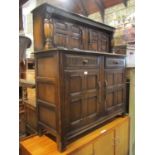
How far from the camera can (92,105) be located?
1.94 meters

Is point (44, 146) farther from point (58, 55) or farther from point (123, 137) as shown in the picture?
point (123, 137)

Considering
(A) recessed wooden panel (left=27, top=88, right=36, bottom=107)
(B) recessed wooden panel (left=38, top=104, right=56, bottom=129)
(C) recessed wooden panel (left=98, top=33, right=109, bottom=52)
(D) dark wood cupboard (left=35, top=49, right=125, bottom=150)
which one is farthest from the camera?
(C) recessed wooden panel (left=98, top=33, right=109, bottom=52)

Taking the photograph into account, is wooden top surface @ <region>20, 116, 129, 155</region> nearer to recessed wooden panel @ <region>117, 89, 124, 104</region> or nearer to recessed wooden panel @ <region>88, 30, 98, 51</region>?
recessed wooden panel @ <region>117, 89, 124, 104</region>

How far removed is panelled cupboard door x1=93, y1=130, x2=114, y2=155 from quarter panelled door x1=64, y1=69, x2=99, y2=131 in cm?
28

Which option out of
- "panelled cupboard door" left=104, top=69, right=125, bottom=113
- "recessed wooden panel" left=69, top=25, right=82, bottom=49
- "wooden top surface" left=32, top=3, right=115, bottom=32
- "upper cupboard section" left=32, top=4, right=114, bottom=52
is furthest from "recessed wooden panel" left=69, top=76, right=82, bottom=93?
"wooden top surface" left=32, top=3, right=115, bottom=32

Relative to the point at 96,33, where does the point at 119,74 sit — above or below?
below

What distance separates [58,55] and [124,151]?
1929 millimetres

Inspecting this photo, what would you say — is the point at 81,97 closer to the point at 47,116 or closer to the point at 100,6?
the point at 47,116

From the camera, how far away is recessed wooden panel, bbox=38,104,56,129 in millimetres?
1647

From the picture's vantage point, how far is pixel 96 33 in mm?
2551
